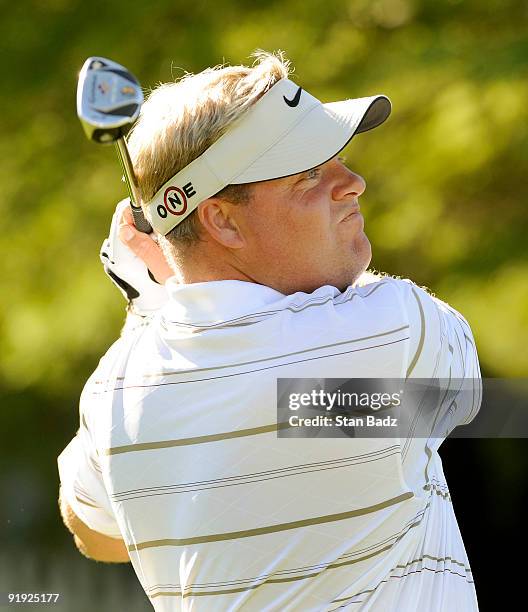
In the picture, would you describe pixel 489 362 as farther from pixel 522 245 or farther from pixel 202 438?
pixel 202 438

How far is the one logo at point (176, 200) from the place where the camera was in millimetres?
1697

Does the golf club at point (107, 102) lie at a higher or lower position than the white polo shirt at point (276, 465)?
higher

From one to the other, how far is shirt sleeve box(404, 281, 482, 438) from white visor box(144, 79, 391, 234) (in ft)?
0.88

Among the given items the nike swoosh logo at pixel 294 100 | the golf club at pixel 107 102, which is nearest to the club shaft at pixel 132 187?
the golf club at pixel 107 102

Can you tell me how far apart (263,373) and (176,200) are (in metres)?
0.33

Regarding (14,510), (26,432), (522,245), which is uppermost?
(522,245)

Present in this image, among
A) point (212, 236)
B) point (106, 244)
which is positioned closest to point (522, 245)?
point (106, 244)

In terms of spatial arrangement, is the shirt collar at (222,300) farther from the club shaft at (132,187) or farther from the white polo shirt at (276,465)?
the club shaft at (132,187)

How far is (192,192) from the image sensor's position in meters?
1.69

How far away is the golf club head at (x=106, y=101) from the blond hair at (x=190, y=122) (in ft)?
0.29

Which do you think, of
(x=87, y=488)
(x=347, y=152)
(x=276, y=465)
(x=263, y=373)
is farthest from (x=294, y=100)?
(x=347, y=152)

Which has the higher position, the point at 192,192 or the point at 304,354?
Result: the point at 192,192

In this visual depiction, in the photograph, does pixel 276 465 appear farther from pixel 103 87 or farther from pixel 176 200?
pixel 103 87

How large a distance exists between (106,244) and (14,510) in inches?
150
